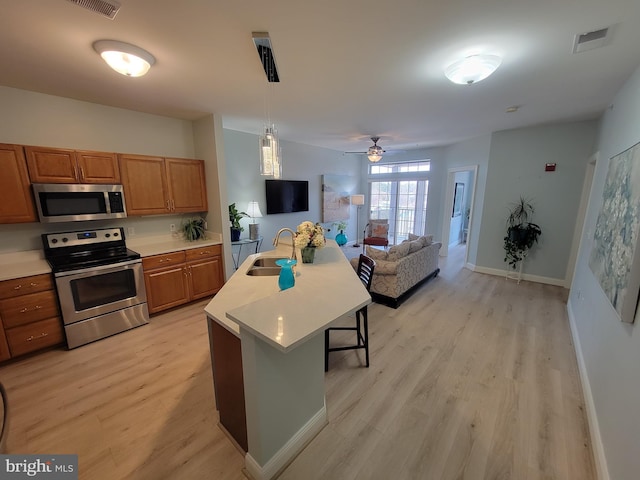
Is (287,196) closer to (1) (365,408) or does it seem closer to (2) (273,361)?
(1) (365,408)

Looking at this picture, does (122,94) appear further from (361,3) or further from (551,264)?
(551,264)

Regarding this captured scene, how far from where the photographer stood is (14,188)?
8.13ft

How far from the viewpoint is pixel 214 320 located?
1602 mm

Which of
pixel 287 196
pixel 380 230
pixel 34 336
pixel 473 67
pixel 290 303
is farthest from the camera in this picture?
pixel 380 230

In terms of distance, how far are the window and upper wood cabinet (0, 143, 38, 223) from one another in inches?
281

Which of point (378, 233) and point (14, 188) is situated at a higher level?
point (14, 188)

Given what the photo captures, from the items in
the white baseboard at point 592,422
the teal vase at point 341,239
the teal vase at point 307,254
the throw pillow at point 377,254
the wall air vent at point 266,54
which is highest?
the wall air vent at point 266,54

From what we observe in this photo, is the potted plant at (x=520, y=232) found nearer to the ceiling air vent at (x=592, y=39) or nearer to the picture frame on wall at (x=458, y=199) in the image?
the picture frame on wall at (x=458, y=199)

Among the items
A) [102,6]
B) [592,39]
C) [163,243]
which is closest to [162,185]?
[163,243]

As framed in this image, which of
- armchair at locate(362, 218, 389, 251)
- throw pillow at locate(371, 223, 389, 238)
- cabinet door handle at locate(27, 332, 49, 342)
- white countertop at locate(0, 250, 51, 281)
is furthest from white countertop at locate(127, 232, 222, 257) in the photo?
throw pillow at locate(371, 223, 389, 238)

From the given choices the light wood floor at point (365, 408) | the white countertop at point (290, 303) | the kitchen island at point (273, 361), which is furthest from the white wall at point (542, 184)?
the kitchen island at point (273, 361)

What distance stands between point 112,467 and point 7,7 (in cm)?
274

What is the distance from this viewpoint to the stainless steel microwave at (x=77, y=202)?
2623mm

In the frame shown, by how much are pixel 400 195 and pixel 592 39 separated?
575 centimetres
